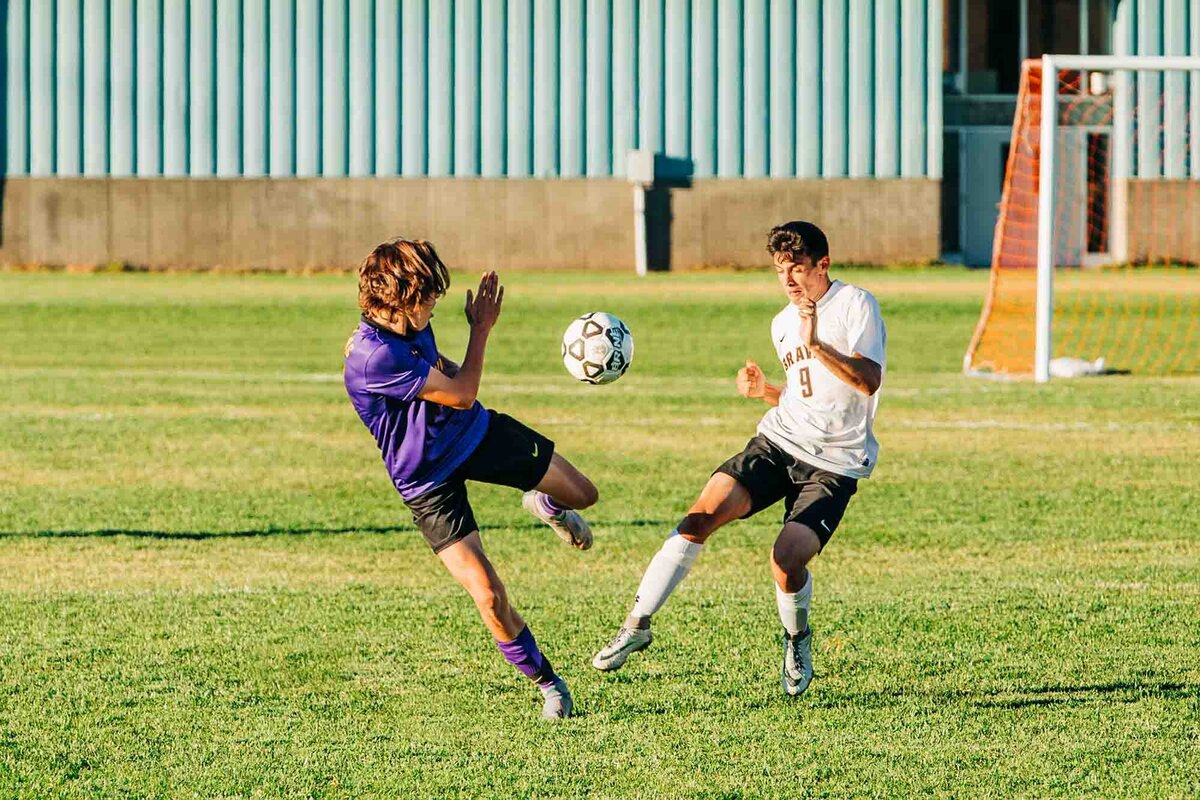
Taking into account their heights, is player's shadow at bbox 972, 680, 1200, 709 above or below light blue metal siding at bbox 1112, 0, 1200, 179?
below

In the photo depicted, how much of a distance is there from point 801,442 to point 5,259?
30128mm

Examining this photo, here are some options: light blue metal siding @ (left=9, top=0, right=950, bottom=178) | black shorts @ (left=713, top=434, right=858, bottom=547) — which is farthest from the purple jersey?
light blue metal siding @ (left=9, top=0, right=950, bottom=178)

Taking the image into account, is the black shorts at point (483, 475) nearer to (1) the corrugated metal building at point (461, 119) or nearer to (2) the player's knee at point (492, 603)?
(2) the player's knee at point (492, 603)

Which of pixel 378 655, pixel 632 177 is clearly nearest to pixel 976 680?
pixel 378 655

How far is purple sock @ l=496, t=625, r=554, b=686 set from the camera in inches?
268

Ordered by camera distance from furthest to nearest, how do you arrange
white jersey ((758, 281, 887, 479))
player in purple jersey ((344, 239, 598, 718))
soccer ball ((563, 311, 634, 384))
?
soccer ball ((563, 311, 634, 384)) < white jersey ((758, 281, 887, 479)) < player in purple jersey ((344, 239, 598, 718))

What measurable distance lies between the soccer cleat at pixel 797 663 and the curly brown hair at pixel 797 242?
1466mm

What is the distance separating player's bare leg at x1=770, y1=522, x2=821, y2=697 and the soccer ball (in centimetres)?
128

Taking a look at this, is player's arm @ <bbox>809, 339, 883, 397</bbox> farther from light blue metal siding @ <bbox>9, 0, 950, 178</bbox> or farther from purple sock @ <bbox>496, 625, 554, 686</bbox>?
light blue metal siding @ <bbox>9, 0, 950, 178</bbox>

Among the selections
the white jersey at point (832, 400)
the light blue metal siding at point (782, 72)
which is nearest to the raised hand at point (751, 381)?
the white jersey at point (832, 400)

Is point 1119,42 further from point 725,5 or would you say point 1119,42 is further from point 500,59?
point 500,59

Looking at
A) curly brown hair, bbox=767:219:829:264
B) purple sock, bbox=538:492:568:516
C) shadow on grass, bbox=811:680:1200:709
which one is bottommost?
shadow on grass, bbox=811:680:1200:709

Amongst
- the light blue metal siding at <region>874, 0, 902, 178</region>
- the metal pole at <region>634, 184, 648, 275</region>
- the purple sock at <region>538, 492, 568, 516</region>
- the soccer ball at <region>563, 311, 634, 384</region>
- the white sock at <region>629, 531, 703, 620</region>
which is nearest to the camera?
the white sock at <region>629, 531, 703, 620</region>

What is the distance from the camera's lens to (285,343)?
2556cm
